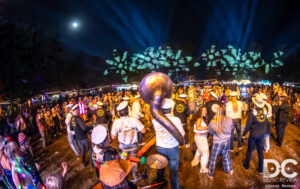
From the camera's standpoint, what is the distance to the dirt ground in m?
3.89

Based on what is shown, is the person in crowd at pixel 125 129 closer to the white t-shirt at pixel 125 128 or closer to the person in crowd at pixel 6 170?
the white t-shirt at pixel 125 128

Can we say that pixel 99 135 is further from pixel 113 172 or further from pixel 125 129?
pixel 125 129

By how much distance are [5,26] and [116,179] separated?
9701mm

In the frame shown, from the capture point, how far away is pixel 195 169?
14.8 ft

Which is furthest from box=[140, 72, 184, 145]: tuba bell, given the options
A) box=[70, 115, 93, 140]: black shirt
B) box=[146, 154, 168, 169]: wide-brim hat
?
box=[70, 115, 93, 140]: black shirt

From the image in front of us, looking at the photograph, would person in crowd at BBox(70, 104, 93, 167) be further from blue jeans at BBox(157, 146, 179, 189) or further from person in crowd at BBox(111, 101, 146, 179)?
blue jeans at BBox(157, 146, 179, 189)

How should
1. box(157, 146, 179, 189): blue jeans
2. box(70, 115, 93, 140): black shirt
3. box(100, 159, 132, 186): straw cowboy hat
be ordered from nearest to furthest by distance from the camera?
box(100, 159, 132, 186): straw cowboy hat → box(157, 146, 179, 189): blue jeans → box(70, 115, 93, 140): black shirt

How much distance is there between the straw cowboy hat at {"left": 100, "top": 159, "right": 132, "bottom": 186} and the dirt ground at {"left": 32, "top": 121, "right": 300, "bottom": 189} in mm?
2124

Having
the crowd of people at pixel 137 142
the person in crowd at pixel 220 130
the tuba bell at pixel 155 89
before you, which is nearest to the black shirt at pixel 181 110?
the crowd of people at pixel 137 142

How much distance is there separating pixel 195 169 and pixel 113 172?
10.1 feet

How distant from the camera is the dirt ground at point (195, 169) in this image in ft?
12.8

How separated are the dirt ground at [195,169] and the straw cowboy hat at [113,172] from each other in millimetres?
2124

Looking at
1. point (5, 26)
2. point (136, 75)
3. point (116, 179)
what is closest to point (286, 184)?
point (116, 179)

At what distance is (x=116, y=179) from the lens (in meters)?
2.18
